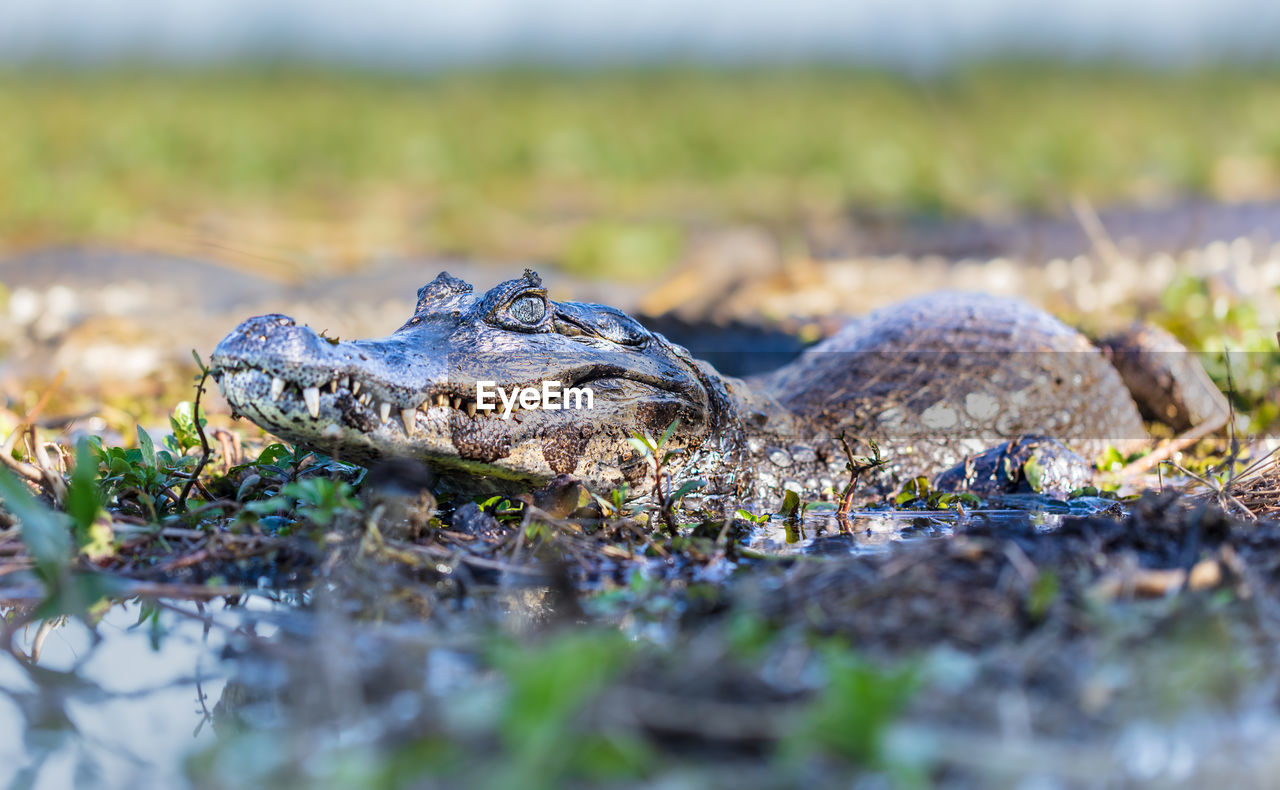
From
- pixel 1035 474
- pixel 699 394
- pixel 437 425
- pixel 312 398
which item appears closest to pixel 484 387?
pixel 437 425

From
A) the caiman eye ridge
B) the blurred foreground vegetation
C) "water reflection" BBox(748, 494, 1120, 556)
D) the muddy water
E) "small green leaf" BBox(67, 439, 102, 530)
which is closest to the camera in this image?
the muddy water

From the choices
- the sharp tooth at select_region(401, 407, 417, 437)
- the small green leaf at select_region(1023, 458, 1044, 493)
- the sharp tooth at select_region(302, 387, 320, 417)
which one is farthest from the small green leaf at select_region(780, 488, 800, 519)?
the sharp tooth at select_region(302, 387, 320, 417)

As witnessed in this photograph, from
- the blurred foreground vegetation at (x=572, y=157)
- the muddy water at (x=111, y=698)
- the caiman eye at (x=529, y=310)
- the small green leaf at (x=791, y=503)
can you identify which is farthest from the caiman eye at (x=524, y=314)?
the blurred foreground vegetation at (x=572, y=157)

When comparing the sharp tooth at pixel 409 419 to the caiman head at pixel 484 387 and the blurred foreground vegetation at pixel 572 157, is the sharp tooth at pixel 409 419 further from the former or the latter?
the blurred foreground vegetation at pixel 572 157

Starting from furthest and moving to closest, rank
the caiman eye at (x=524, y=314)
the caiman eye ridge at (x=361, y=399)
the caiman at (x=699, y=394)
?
the caiman eye at (x=524, y=314) < the caiman at (x=699, y=394) < the caiman eye ridge at (x=361, y=399)

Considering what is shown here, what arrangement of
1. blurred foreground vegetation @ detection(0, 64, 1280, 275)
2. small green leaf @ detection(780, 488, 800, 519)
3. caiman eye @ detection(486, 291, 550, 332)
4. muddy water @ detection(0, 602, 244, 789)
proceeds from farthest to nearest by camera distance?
blurred foreground vegetation @ detection(0, 64, 1280, 275) → small green leaf @ detection(780, 488, 800, 519) → caiman eye @ detection(486, 291, 550, 332) → muddy water @ detection(0, 602, 244, 789)

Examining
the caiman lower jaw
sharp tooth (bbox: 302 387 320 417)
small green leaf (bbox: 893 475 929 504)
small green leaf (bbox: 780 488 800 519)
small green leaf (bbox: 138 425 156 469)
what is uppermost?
sharp tooth (bbox: 302 387 320 417)

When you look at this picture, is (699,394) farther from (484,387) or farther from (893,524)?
(484,387)

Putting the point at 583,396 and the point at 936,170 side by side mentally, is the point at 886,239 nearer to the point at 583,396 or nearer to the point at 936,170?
the point at 936,170

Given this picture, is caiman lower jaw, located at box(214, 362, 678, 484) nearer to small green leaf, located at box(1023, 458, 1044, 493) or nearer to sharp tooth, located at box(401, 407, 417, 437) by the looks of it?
sharp tooth, located at box(401, 407, 417, 437)
